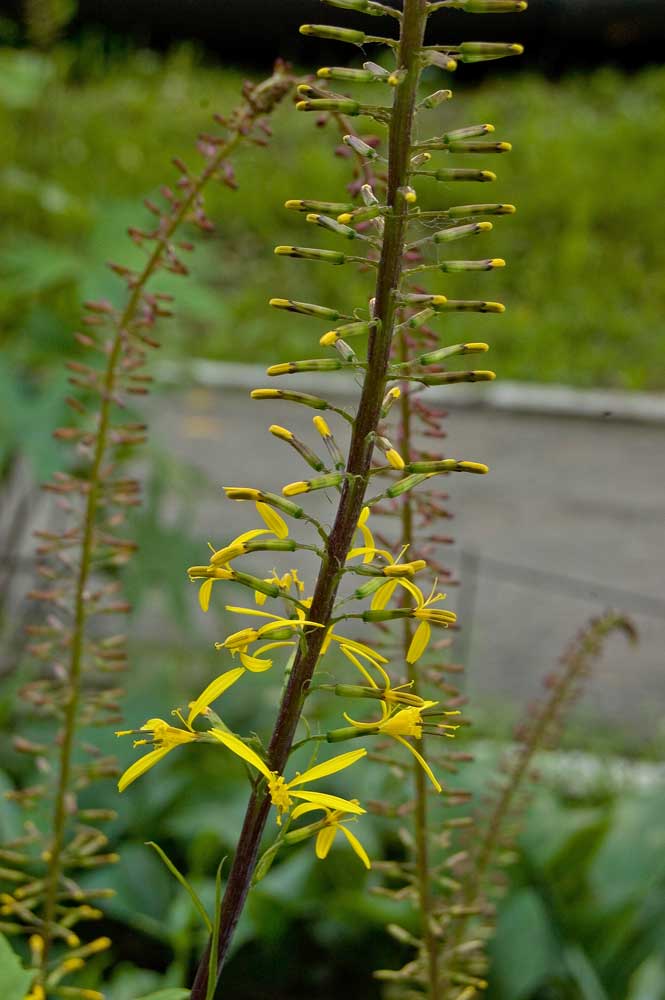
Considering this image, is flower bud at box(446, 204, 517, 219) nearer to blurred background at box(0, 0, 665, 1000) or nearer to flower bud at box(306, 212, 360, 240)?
flower bud at box(306, 212, 360, 240)

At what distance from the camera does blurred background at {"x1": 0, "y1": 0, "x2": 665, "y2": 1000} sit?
2.85m

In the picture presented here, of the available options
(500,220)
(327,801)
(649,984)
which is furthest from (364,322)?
(500,220)

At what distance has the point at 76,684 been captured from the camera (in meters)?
1.48

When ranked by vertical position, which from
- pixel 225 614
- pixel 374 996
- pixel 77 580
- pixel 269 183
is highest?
pixel 269 183

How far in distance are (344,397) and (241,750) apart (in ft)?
26.8

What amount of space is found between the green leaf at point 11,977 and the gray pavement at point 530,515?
396 cm

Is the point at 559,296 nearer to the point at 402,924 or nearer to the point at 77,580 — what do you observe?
the point at 402,924

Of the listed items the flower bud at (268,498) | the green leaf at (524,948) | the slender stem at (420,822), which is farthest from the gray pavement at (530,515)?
the flower bud at (268,498)

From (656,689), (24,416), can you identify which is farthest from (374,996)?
(656,689)

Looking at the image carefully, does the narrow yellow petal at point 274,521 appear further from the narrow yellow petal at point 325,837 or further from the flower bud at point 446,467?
the narrow yellow petal at point 325,837

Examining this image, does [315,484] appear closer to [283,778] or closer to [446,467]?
[446,467]

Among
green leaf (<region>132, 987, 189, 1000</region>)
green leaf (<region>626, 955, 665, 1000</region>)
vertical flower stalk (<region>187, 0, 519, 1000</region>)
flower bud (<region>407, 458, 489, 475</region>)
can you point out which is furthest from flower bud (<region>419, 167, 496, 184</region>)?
green leaf (<region>626, 955, 665, 1000</region>)

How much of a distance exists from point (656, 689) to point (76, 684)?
15.6ft

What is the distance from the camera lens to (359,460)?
0.97m
